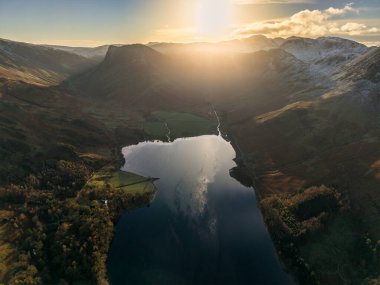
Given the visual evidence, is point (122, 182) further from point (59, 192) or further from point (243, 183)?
point (243, 183)

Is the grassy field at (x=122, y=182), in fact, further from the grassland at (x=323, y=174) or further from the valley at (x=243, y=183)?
the grassland at (x=323, y=174)

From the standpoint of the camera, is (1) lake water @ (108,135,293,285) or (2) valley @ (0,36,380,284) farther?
(2) valley @ (0,36,380,284)

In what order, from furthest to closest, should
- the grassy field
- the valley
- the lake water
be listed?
the grassy field → the valley → the lake water

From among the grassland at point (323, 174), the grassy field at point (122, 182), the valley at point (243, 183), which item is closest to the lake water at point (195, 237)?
the valley at point (243, 183)

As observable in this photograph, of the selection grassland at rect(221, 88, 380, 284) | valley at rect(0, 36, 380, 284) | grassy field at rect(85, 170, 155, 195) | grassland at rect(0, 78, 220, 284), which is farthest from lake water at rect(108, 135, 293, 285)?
grassland at rect(221, 88, 380, 284)

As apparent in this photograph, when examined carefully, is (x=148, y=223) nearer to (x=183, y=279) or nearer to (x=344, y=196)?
(x=183, y=279)

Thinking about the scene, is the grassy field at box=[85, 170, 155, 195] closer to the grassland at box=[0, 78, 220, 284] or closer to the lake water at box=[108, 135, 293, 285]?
the grassland at box=[0, 78, 220, 284]

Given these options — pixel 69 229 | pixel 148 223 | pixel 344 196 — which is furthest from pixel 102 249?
pixel 344 196

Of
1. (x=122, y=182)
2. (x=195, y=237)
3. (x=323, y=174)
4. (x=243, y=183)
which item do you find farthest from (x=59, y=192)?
(x=323, y=174)
